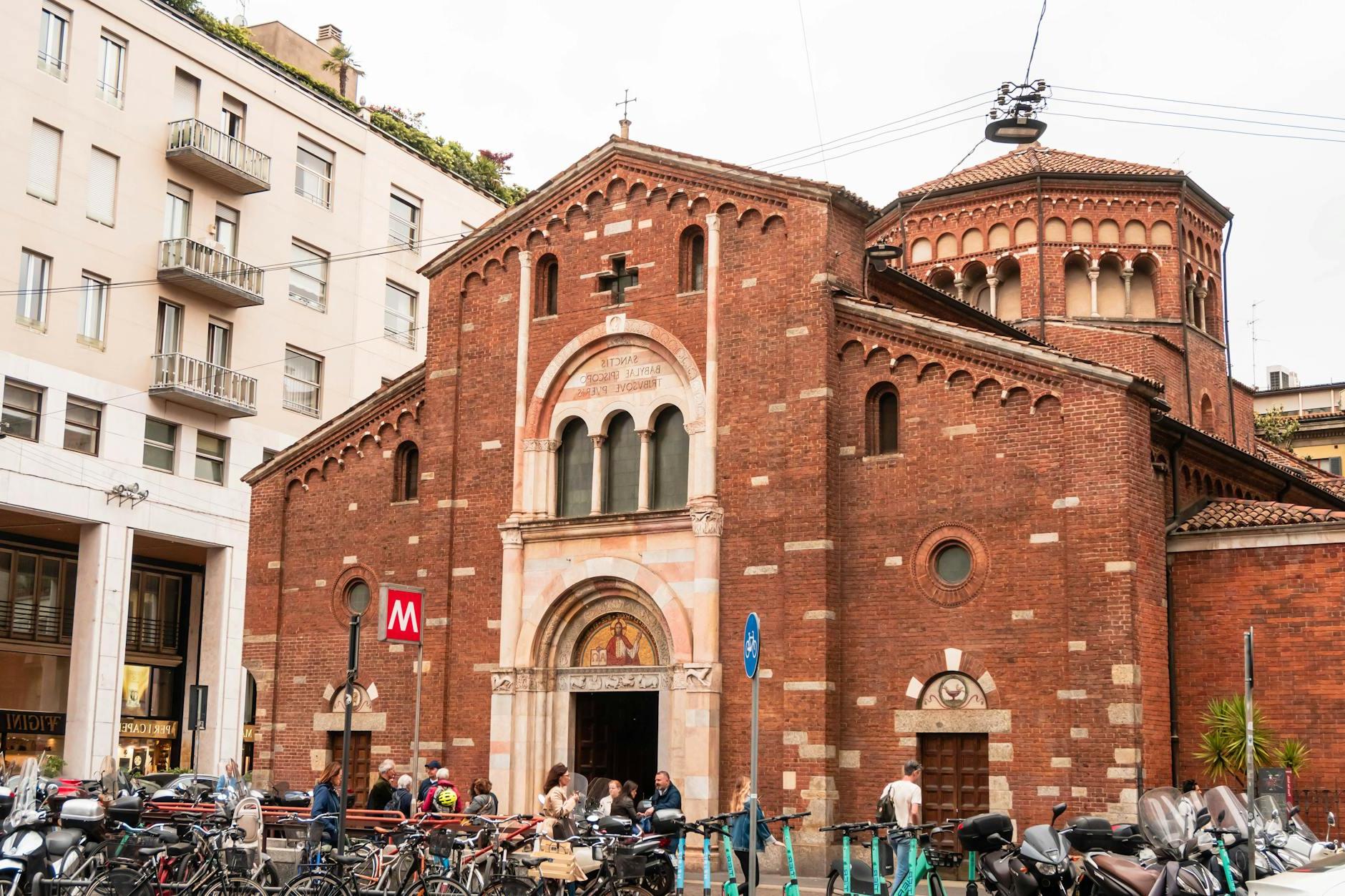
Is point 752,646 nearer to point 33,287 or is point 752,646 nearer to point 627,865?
point 627,865

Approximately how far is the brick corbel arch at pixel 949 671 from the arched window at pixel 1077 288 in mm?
14027

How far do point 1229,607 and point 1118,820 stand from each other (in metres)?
3.95

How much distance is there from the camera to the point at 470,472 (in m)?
25.8

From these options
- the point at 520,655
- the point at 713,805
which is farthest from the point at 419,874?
the point at 520,655

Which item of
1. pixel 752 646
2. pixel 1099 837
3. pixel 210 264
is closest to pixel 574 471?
pixel 752 646

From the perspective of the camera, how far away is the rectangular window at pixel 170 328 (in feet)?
121

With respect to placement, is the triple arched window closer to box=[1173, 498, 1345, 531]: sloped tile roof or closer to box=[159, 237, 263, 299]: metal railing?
box=[1173, 498, 1345, 531]: sloped tile roof

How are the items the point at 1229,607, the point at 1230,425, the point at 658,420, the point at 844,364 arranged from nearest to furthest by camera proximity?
the point at 1229,607, the point at 844,364, the point at 658,420, the point at 1230,425

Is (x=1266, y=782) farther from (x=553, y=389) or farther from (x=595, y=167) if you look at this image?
(x=595, y=167)

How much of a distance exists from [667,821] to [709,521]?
28.6 feet

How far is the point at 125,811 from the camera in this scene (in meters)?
16.0

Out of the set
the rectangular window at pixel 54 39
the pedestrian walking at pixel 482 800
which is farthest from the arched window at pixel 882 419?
the rectangular window at pixel 54 39

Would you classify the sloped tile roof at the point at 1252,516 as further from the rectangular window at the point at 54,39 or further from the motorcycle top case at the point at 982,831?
the rectangular window at the point at 54,39

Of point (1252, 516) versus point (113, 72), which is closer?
point (1252, 516)
